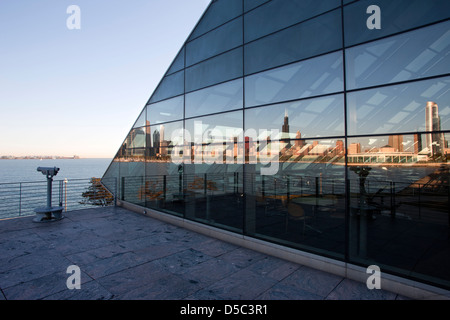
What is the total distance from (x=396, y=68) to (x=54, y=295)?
26.7 ft

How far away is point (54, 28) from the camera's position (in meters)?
5.99

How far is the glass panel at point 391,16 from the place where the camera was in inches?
134

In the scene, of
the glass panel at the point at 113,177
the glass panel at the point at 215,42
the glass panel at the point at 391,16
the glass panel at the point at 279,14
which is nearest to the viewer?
the glass panel at the point at 391,16

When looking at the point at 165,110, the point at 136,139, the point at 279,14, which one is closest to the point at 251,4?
the point at 279,14

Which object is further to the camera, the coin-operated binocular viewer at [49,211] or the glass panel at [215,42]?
the coin-operated binocular viewer at [49,211]

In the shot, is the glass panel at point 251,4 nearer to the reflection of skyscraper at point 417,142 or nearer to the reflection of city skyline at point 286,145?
the reflection of city skyline at point 286,145

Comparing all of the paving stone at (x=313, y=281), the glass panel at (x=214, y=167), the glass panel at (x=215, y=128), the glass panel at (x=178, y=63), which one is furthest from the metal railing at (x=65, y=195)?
the paving stone at (x=313, y=281)

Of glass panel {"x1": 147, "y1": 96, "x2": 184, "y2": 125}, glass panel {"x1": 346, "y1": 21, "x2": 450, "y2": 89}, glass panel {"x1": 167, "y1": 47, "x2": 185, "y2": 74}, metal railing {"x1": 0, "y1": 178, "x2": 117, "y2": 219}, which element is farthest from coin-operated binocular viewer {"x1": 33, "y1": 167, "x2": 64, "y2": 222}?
glass panel {"x1": 346, "y1": 21, "x2": 450, "y2": 89}

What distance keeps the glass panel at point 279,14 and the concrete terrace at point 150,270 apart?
16.3ft

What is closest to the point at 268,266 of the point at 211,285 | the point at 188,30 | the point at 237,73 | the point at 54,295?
the point at 211,285

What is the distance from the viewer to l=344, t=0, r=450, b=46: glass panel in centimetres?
339

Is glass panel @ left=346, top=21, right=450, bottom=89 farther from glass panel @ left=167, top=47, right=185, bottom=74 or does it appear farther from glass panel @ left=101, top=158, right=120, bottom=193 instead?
glass panel @ left=101, top=158, right=120, bottom=193

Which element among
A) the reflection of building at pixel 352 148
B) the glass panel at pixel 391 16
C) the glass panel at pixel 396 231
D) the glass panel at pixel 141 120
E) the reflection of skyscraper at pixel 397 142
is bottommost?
the glass panel at pixel 396 231
